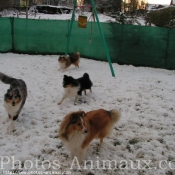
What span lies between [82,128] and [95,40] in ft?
28.5

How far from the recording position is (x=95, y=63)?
35.4 feet

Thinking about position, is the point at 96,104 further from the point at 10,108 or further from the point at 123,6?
the point at 123,6

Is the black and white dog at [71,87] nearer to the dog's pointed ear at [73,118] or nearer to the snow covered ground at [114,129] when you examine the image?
the snow covered ground at [114,129]

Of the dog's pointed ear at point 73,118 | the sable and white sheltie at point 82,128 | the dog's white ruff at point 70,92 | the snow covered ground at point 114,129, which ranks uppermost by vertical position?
the dog's pointed ear at point 73,118

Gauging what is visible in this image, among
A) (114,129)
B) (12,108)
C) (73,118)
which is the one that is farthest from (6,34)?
(73,118)

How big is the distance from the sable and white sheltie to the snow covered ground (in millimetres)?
356

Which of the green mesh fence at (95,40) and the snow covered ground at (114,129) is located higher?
the green mesh fence at (95,40)

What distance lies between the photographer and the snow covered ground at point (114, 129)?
344 centimetres

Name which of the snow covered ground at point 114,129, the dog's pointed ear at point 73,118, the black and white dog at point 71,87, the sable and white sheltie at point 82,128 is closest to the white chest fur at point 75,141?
the sable and white sheltie at point 82,128

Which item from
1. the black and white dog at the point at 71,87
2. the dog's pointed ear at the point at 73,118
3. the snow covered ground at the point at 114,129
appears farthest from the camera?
the black and white dog at the point at 71,87

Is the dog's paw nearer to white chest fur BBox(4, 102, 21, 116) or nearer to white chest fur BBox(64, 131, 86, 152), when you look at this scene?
white chest fur BBox(4, 102, 21, 116)

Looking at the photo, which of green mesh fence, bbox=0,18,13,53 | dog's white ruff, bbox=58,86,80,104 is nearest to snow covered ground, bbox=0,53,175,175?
dog's white ruff, bbox=58,86,80,104

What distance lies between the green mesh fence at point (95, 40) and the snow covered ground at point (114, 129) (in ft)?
6.43

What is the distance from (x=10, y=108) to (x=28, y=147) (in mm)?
892
